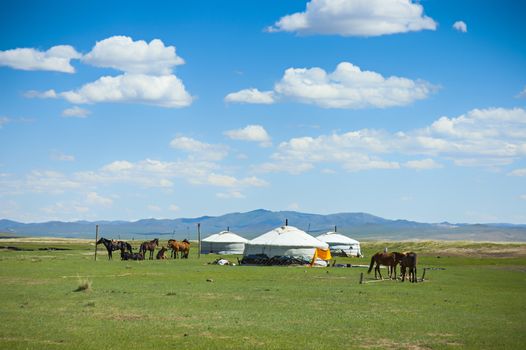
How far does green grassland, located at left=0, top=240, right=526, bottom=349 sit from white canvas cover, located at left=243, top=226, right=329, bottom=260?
1776cm

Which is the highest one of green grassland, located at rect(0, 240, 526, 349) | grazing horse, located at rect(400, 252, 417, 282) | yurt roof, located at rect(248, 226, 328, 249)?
yurt roof, located at rect(248, 226, 328, 249)

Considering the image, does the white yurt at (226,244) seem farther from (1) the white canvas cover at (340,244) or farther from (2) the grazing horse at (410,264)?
(2) the grazing horse at (410,264)

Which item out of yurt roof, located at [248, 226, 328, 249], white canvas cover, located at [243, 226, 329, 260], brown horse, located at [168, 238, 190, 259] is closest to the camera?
white canvas cover, located at [243, 226, 329, 260]

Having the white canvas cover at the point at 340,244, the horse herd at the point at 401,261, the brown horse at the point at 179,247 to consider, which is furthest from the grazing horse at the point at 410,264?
the white canvas cover at the point at 340,244

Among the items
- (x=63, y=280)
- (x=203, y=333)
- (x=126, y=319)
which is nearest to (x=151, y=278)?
(x=63, y=280)

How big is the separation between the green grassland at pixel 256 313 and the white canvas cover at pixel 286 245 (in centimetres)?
1776

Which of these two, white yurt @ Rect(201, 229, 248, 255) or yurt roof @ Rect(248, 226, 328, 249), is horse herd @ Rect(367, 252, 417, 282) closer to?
yurt roof @ Rect(248, 226, 328, 249)

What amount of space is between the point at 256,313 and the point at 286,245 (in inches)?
1348

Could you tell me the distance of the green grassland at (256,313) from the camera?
17.8m

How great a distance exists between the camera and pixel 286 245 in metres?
57.3

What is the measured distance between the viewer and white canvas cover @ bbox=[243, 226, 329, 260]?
57.5 meters

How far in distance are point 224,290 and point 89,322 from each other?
1157cm

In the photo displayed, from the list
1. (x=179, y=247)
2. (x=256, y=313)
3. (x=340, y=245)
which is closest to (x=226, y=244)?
(x=340, y=245)

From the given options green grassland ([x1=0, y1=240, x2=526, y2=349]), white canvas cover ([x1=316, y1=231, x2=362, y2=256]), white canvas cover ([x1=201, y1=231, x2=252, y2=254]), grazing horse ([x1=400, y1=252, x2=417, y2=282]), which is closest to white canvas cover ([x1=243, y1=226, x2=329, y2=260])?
green grassland ([x1=0, y1=240, x2=526, y2=349])
